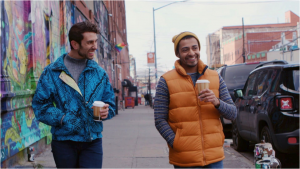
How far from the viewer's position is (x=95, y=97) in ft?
10.8

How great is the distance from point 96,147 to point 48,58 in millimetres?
6723

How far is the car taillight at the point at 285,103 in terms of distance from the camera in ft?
19.3

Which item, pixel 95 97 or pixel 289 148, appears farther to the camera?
pixel 289 148

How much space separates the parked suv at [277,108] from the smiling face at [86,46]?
3628 millimetres

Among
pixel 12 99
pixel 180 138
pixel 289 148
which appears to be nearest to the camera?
pixel 180 138

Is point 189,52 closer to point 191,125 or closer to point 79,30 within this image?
point 191,125

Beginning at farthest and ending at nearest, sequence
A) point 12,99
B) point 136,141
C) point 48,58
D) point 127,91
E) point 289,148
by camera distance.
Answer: point 127,91 < point 136,141 < point 48,58 < point 12,99 < point 289,148

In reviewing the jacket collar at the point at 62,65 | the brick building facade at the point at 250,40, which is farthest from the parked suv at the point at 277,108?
the brick building facade at the point at 250,40

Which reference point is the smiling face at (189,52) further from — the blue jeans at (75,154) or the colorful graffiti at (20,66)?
the colorful graffiti at (20,66)

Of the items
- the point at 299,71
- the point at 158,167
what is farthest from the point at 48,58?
the point at 299,71

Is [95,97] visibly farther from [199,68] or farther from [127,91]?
[127,91]

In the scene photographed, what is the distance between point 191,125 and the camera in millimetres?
3123

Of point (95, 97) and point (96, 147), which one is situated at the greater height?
point (95, 97)

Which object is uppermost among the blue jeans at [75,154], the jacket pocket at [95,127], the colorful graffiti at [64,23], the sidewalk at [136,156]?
the colorful graffiti at [64,23]
